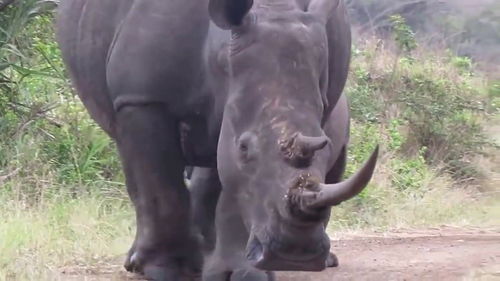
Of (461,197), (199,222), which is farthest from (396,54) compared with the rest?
(199,222)

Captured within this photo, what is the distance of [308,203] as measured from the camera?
348cm

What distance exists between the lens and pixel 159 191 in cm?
457

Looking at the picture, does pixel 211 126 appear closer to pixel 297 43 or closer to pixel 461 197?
pixel 297 43

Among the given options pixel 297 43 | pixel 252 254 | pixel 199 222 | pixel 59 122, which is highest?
pixel 297 43

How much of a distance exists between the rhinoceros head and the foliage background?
1399 mm

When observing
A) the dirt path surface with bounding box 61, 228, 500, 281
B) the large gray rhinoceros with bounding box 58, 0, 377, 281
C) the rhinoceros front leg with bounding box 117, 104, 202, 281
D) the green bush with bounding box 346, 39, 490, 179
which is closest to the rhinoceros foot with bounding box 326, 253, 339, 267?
the dirt path surface with bounding box 61, 228, 500, 281

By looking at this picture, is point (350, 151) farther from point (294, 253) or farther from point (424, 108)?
point (294, 253)

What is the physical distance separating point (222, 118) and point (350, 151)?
6776mm

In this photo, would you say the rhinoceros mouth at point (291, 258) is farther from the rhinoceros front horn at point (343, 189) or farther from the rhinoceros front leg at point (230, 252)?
the rhinoceros front leg at point (230, 252)

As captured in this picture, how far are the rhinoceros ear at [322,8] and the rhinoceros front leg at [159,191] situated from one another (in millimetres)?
731

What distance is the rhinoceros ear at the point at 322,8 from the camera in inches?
161

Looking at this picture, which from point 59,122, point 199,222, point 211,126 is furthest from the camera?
point 59,122

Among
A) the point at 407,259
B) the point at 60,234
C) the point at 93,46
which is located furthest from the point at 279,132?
the point at 60,234

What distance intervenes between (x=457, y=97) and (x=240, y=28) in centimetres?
958
